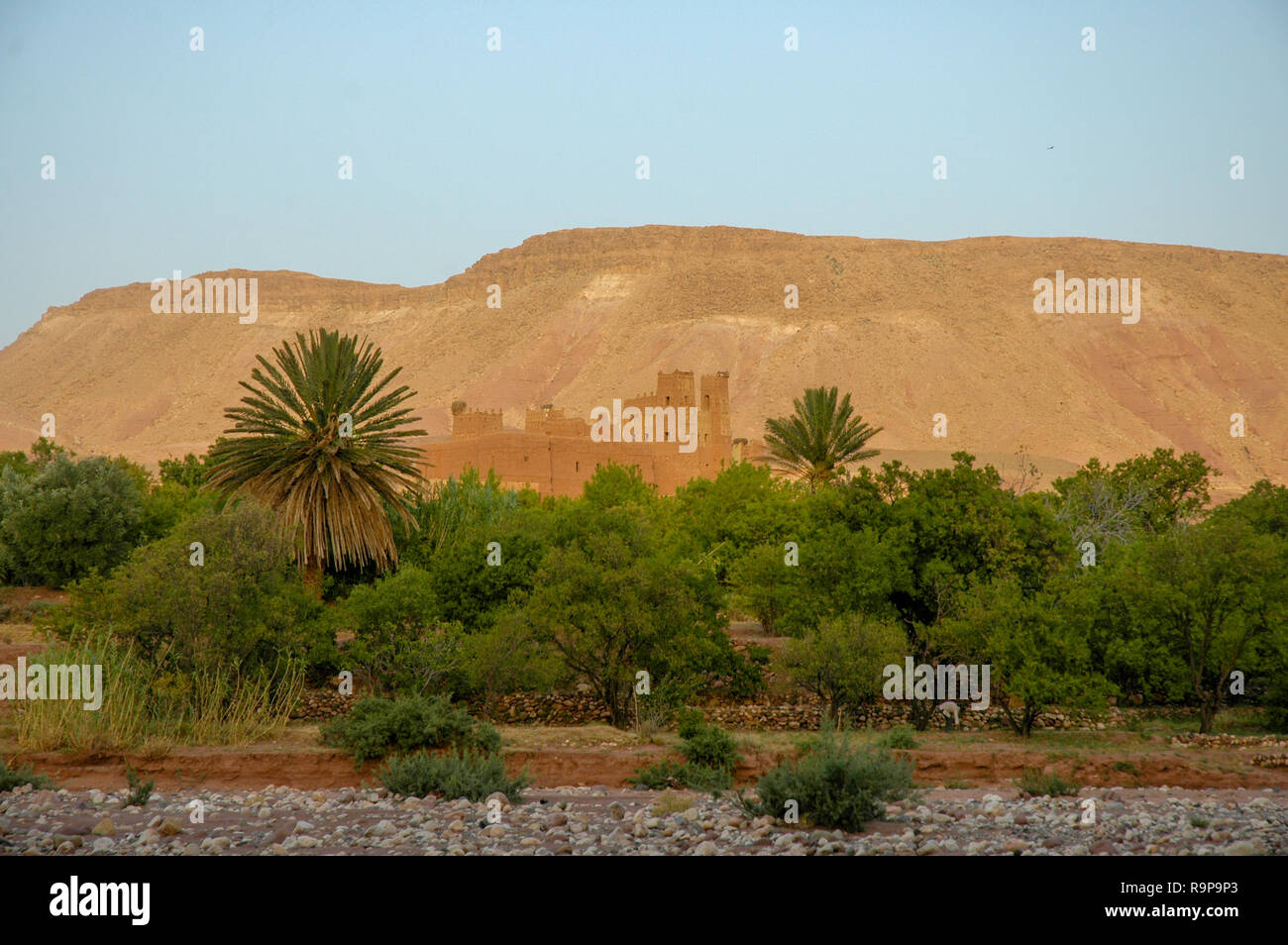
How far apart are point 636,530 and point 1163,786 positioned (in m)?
8.44

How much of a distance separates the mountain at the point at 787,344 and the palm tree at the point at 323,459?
2500 inches

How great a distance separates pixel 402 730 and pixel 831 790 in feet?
20.9

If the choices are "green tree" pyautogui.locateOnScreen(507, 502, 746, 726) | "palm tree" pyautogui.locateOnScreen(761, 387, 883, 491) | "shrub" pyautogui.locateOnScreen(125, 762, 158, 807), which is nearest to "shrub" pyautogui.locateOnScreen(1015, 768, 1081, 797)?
"green tree" pyautogui.locateOnScreen(507, 502, 746, 726)

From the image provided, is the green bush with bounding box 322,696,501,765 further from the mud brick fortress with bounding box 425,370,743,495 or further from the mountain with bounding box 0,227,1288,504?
the mountain with bounding box 0,227,1288,504

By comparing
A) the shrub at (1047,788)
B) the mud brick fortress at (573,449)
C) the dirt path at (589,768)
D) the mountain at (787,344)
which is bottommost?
the dirt path at (589,768)

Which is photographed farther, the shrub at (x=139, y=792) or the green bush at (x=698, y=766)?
the green bush at (x=698, y=766)

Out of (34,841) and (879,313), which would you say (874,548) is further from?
(879,313)

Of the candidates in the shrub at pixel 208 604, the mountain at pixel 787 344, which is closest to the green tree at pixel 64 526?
the shrub at pixel 208 604

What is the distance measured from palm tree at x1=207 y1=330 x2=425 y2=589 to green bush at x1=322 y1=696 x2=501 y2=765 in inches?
185

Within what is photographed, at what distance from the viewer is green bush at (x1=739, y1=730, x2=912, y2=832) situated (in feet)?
32.0

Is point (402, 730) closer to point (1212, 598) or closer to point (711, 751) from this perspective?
point (711, 751)

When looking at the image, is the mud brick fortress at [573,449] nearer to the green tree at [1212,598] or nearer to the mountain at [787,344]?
the mountain at [787,344]

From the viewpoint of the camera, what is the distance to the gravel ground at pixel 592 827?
8.71 m

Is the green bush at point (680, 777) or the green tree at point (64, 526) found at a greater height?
the green tree at point (64, 526)
